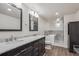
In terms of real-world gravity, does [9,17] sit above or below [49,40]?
above

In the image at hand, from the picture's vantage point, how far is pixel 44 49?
2439 mm

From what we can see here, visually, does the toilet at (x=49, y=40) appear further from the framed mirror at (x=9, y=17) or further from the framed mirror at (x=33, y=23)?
the framed mirror at (x=9, y=17)

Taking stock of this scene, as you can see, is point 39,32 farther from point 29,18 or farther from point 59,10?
point 59,10

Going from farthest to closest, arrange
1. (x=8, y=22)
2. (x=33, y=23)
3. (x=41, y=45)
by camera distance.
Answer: (x=33, y=23)
(x=41, y=45)
(x=8, y=22)

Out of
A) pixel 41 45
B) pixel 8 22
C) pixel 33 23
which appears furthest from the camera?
pixel 33 23

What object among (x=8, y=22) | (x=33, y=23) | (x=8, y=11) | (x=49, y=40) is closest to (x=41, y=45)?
(x=49, y=40)

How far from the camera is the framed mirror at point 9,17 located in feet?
4.43

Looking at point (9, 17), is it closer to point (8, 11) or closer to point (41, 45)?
point (8, 11)

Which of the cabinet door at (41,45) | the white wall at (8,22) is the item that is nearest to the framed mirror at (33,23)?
the cabinet door at (41,45)

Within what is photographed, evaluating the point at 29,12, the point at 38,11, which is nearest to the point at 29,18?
the point at 29,12

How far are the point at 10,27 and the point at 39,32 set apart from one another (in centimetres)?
166

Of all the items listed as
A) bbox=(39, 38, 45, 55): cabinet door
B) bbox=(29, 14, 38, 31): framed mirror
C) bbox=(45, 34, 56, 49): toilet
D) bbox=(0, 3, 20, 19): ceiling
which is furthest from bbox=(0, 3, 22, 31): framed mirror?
bbox=(45, 34, 56, 49): toilet

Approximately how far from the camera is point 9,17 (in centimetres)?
154

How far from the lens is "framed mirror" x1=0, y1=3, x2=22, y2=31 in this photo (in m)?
1.35
